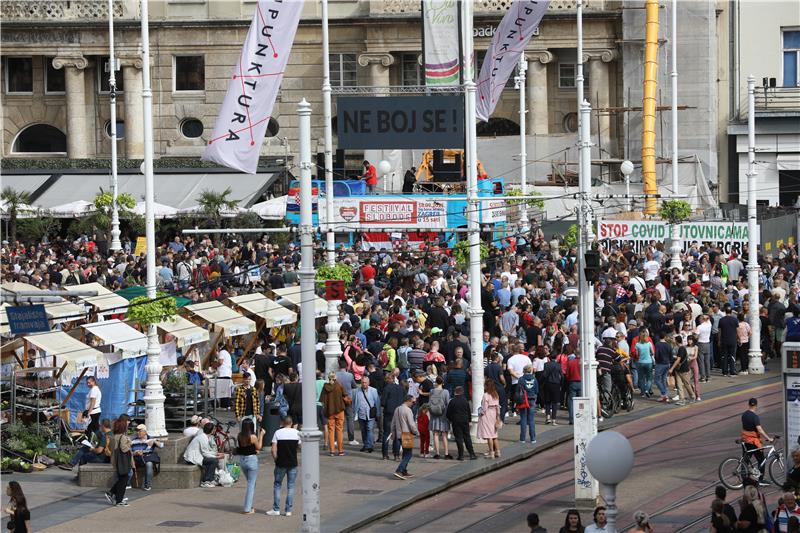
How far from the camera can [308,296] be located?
73.3ft

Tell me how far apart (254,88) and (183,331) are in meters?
6.46

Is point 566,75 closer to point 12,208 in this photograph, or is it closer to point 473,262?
point 12,208

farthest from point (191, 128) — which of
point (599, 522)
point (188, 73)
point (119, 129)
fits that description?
point (599, 522)

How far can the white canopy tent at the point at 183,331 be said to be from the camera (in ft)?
Answer: 101

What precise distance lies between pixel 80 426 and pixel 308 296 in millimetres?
7828

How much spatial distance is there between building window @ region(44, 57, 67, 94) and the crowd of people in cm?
2226

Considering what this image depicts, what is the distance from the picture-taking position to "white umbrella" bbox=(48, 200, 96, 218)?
5675 cm

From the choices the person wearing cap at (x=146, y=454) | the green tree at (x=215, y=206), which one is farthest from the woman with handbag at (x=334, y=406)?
the green tree at (x=215, y=206)

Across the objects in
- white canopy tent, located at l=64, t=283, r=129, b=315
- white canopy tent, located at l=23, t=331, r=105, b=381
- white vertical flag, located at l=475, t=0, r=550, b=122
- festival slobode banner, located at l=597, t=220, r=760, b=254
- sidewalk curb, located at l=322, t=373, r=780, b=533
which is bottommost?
sidewalk curb, located at l=322, t=373, r=780, b=533

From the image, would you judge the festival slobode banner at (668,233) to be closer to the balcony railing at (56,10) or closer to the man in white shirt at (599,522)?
the man in white shirt at (599,522)

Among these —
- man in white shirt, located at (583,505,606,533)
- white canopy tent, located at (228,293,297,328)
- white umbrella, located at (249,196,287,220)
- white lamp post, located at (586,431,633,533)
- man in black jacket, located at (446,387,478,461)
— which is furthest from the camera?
white umbrella, located at (249,196,287,220)

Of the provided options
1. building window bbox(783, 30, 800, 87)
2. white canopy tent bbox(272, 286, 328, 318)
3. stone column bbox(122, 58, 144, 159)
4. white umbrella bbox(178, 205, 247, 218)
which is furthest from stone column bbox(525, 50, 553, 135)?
white canopy tent bbox(272, 286, 328, 318)

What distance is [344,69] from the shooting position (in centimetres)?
6725

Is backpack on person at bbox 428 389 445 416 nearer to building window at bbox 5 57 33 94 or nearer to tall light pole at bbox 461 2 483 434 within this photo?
tall light pole at bbox 461 2 483 434
